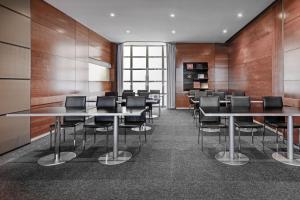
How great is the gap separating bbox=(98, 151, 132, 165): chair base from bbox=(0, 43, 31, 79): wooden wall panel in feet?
7.83

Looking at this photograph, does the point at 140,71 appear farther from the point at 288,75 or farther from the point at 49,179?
the point at 49,179

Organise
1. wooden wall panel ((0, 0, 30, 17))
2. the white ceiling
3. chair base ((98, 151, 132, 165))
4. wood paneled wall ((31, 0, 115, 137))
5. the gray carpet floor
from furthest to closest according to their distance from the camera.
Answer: the white ceiling < wood paneled wall ((31, 0, 115, 137)) < wooden wall panel ((0, 0, 30, 17)) < chair base ((98, 151, 132, 165)) < the gray carpet floor

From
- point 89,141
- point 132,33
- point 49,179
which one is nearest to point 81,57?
point 132,33

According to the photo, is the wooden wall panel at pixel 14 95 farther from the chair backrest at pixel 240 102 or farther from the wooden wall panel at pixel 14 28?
the chair backrest at pixel 240 102

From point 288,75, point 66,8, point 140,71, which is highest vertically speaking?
point 66,8

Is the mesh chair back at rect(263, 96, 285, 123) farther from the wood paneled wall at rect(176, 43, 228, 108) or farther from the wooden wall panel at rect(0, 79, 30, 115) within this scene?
the wood paneled wall at rect(176, 43, 228, 108)

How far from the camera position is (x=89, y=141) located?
16.1ft

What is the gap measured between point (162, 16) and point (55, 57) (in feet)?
10.9

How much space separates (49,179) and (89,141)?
1991mm

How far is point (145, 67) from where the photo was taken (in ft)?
37.7

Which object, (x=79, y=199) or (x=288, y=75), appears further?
(x=288, y=75)

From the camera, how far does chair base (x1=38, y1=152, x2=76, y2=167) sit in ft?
11.5

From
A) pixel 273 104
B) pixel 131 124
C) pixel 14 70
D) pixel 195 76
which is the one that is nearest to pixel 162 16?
pixel 131 124

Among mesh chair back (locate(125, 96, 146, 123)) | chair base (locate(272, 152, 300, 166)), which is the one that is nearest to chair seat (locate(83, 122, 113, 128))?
mesh chair back (locate(125, 96, 146, 123))
